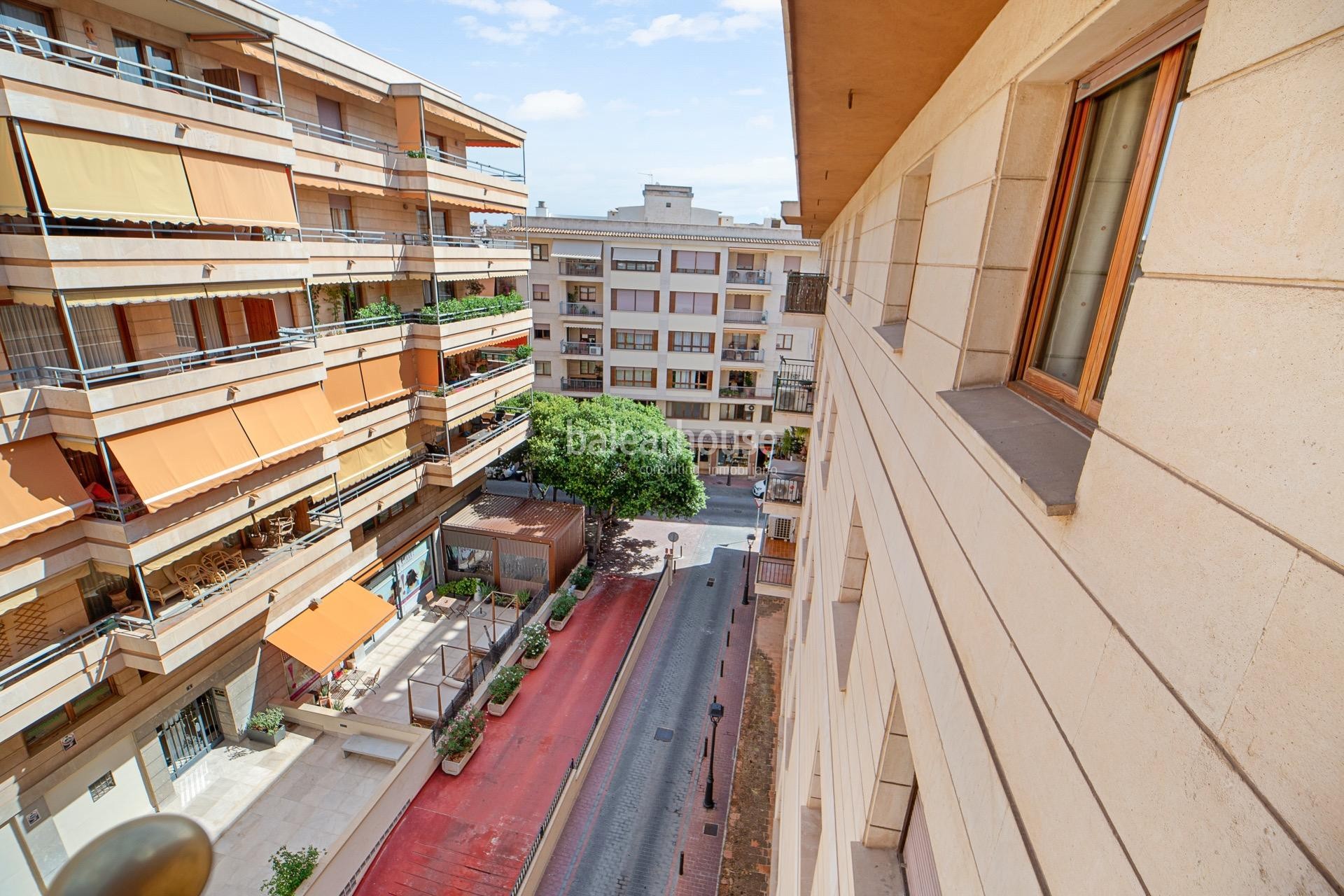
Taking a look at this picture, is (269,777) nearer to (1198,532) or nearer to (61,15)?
(61,15)

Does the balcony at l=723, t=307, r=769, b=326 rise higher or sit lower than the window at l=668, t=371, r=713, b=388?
higher

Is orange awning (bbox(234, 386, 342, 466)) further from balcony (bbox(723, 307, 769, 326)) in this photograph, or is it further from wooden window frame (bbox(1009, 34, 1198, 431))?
balcony (bbox(723, 307, 769, 326))

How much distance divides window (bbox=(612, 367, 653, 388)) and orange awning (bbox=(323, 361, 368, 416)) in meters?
20.1

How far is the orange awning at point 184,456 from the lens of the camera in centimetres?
1100

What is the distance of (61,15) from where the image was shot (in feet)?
35.3

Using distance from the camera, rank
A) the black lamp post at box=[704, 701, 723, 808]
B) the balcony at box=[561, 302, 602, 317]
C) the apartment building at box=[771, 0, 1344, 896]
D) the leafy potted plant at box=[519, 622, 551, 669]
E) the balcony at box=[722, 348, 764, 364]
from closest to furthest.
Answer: the apartment building at box=[771, 0, 1344, 896] → the black lamp post at box=[704, 701, 723, 808] → the leafy potted plant at box=[519, 622, 551, 669] → the balcony at box=[561, 302, 602, 317] → the balcony at box=[722, 348, 764, 364]

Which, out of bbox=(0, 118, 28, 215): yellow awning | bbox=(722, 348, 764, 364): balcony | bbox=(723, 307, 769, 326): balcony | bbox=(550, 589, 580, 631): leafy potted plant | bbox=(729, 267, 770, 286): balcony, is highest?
bbox=(0, 118, 28, 215): yellow awning

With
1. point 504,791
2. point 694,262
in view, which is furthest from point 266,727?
point 694,262

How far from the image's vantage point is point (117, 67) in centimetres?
1191

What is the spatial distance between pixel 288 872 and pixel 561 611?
37.0 feet

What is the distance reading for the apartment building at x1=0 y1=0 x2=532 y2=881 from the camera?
33.1 feet

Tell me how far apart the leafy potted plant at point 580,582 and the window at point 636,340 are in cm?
1590

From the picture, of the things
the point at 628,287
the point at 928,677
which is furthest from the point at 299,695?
→ the point at 628,287

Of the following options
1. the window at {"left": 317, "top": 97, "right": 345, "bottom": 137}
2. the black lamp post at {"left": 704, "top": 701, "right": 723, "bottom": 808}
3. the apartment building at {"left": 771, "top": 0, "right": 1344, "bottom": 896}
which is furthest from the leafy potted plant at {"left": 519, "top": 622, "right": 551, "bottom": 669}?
the apartment building at {"left": 771, "top": 0, "right": 1344, "bottom": 896}
